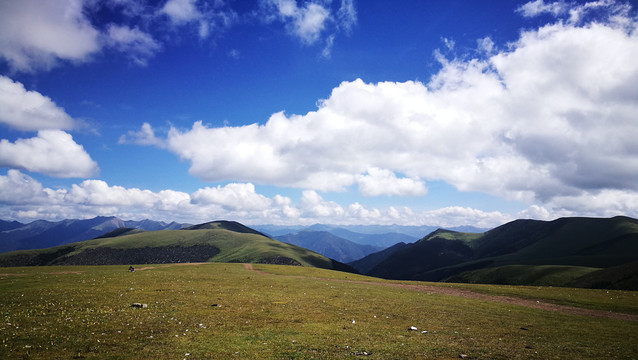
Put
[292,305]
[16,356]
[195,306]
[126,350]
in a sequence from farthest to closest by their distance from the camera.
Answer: [292,305] → [195,306] → [126,350] → [16,356]

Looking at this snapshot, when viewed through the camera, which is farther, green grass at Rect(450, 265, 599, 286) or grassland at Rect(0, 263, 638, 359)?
green grass at Rect(450, 265, 599, 286)

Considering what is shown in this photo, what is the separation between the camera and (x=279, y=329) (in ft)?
72.0

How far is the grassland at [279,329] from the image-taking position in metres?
16.7

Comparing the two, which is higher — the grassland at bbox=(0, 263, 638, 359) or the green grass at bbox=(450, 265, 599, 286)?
the grassland at bbox=(0, 263, 638, 359)

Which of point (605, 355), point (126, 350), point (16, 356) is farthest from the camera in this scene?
point (605, 355)

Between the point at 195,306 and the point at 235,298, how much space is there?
6.49m

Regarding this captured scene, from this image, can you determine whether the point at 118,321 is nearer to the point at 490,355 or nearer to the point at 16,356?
the point at 16,356

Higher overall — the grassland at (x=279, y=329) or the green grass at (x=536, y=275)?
the grassland at (x=279, y=329)

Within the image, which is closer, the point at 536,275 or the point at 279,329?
the point at 279,329

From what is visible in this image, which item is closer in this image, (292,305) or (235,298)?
(292,305)

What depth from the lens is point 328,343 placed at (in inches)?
734

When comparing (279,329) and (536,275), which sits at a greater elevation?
(279,329)

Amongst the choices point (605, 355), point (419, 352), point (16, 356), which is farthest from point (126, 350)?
point (605, 355)

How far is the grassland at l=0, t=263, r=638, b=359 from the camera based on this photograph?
1672cm
